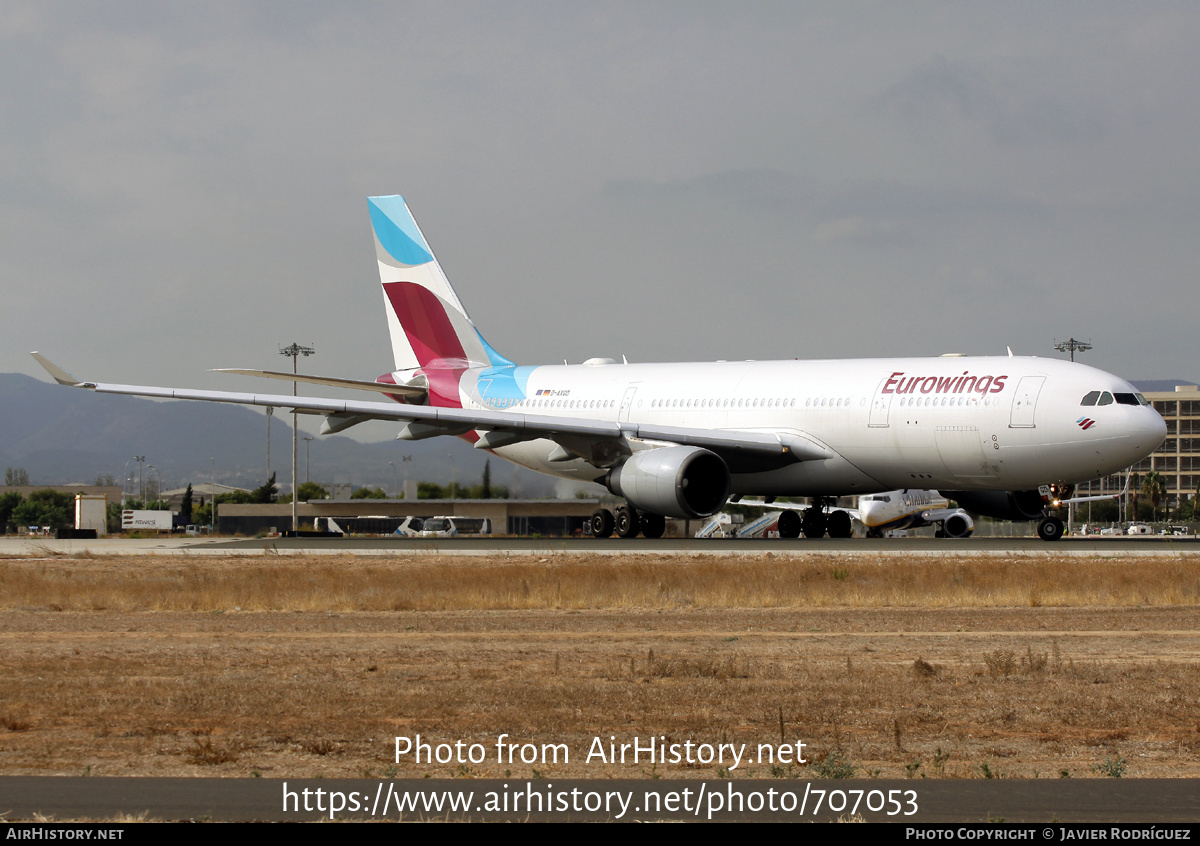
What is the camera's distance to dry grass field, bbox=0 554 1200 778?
7766mm

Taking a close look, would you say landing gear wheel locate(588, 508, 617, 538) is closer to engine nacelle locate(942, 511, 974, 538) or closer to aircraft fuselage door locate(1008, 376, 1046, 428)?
aircraft fuselage door locate(1008, 376, 1046, 428)

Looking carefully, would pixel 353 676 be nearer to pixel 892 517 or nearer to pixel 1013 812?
pixel 1013 812

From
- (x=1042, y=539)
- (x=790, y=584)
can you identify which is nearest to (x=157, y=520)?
(x=1042, y=539)

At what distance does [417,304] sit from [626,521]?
453 inches

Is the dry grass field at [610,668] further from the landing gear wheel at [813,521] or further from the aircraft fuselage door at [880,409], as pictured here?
the landing gear wheel at [813,521]

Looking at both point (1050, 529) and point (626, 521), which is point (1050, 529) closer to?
point (1050, 529)

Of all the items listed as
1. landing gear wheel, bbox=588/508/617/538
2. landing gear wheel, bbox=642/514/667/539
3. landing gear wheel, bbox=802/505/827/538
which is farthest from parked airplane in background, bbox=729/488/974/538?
landing gear wheel, bbox=588/508/617/538

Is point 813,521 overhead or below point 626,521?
below

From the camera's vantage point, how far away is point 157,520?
8188cm

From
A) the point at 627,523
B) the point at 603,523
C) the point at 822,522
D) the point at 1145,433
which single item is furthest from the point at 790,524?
the point at 1145,433

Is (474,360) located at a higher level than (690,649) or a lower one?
higher

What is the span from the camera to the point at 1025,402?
26672 millimetres
